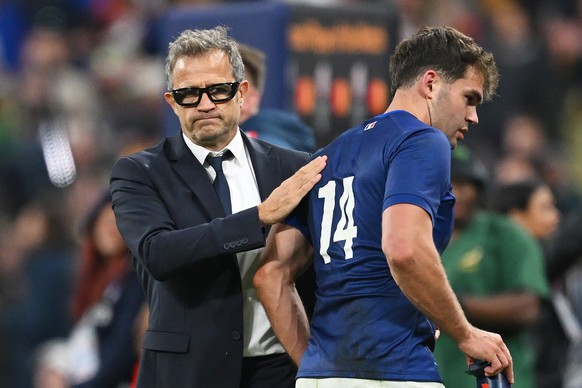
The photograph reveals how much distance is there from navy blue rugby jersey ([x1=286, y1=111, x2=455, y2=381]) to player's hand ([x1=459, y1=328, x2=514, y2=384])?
132 millimetres

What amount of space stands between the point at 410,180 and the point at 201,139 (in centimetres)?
94

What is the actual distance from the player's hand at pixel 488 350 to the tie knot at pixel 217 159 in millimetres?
1113

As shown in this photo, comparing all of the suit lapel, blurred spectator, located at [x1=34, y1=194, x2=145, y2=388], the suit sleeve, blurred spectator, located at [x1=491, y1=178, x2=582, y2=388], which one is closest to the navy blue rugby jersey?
the suit sleeve

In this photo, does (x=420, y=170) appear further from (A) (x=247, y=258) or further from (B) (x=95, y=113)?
(B) (x=95, y=113)

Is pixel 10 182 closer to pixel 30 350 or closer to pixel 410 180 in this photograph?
pixel 30 350

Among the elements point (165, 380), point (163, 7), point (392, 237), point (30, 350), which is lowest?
point (30, 350)

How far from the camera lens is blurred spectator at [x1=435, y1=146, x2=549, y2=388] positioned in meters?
6.67

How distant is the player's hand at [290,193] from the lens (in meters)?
4.28

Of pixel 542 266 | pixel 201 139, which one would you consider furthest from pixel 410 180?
pixel 542 266

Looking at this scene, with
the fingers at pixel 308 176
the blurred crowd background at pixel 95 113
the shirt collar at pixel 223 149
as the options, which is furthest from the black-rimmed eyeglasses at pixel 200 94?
the blurred crowd background at pixel 95 113

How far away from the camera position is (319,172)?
4305mm

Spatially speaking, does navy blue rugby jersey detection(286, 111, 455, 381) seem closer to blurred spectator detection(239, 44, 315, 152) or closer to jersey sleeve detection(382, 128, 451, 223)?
jersey sleeve detection(382, 128, 451, 223)

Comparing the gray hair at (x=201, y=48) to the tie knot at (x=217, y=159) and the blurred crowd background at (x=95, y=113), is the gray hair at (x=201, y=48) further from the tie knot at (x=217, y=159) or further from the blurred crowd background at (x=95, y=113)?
the blurred crowd background at (x=95, y=113)

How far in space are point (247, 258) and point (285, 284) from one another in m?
0.19
